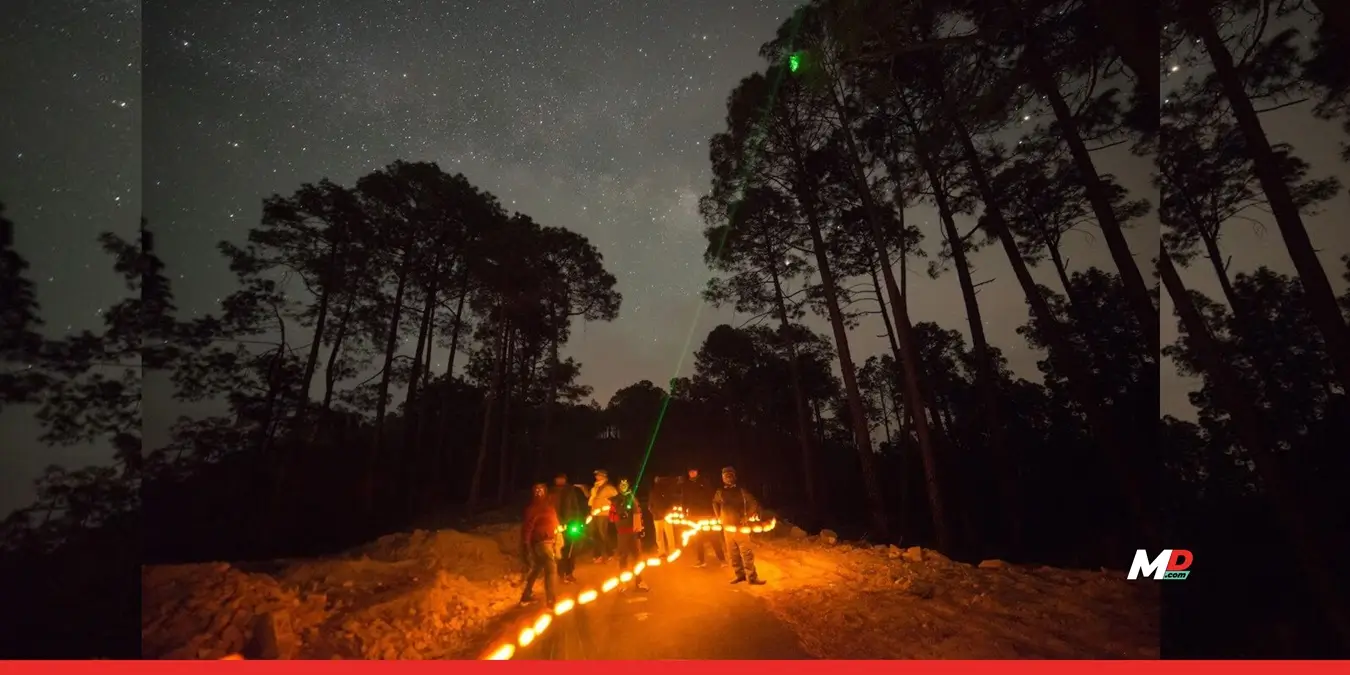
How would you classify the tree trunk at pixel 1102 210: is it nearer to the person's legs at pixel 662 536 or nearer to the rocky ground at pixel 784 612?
the rocky ground at pixel 784 612

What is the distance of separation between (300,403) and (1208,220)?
26030 mm

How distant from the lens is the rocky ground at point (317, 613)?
222 inches

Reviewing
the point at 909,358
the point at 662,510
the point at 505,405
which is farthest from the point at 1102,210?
the point at 505,405

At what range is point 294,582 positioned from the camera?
8.47 meters

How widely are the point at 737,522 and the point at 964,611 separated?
3151 millimetres

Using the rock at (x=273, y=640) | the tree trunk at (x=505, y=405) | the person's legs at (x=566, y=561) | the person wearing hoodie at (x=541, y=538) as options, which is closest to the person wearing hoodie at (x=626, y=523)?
the person's legs at (x=566, y=561)

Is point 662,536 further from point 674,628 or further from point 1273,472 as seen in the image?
point 1273,472

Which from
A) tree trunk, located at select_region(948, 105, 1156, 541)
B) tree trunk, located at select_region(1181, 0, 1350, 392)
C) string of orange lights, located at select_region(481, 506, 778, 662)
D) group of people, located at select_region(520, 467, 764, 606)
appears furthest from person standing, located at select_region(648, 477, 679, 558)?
tree trunk, located at select_region(1181, 0, 1350, 392)

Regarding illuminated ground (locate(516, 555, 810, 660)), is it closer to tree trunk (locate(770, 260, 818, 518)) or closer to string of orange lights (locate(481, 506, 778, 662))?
string of orange lights (locate(481, 506, 778, 662))

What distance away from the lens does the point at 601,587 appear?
800 centimetres

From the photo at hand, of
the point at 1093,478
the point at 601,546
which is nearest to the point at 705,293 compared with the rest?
the point at 601,546

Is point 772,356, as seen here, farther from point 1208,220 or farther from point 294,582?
point 294,582

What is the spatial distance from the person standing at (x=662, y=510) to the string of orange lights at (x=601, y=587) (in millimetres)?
103

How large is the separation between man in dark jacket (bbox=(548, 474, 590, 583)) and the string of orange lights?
0.82 meters
